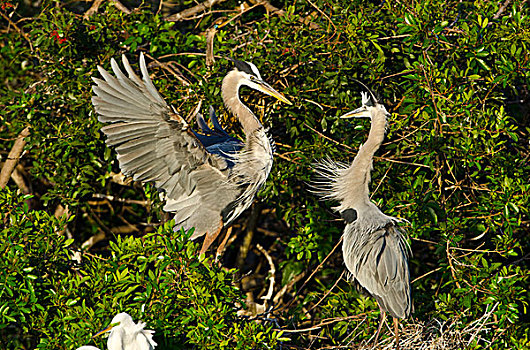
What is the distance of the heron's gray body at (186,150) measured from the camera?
10.2 ft

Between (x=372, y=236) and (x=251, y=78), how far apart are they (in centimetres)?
105

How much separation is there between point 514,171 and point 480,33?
729 millimetres

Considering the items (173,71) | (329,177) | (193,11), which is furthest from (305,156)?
(193,11)

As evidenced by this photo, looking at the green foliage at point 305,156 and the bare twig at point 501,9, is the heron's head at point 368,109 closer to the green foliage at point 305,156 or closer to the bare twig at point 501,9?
the green foliage at point 305,156

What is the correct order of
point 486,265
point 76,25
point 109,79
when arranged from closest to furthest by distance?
point 109,79, point 486,265, point 76,25

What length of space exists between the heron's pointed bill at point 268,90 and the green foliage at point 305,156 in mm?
115

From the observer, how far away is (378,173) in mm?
3658

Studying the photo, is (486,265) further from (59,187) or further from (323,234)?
(59,187)

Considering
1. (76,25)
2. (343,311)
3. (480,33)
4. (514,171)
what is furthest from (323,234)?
(76,25)

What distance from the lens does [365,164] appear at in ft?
11.4

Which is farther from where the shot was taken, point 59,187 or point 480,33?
point 59,187

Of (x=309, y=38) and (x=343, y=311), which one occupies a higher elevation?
(x=309, y=38)

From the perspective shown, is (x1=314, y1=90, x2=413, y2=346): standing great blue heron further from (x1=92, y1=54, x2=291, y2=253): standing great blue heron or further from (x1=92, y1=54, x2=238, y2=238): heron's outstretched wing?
(x1=92, y1=54, x2=238, y2=238): heron's outstretched wing

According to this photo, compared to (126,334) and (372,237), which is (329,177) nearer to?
(372,237)
